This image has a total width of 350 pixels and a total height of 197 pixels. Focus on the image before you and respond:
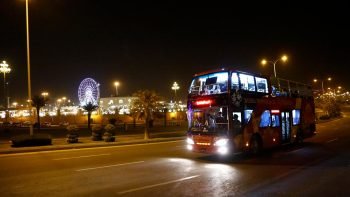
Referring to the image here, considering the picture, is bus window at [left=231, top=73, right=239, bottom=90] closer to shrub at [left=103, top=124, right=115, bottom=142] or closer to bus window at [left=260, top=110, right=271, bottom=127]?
bus window at [left=260, top=110, right=271, bottom=127]

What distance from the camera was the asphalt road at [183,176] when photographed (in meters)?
10.1

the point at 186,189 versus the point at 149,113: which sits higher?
the point at 149,113

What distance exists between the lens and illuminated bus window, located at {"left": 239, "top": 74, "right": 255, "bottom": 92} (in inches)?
695

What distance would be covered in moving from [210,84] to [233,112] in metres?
1.75

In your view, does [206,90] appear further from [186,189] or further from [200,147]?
[186,189]

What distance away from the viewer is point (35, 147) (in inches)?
952

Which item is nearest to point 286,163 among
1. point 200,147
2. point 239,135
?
point 239,135

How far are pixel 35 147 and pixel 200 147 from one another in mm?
12199

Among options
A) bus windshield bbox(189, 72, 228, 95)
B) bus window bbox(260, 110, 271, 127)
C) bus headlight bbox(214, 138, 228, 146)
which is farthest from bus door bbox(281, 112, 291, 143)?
bus headlight bbox(214, 138, 228, 146)

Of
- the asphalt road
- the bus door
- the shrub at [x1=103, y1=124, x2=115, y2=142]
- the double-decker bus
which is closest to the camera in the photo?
the asphalt road

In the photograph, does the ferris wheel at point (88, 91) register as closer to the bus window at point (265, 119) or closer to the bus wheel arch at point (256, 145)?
the bus window at point (265, 119)

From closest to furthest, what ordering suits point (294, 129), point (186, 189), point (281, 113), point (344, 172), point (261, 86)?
point (186, 189)
point (344, 172)
point (261, 86)
point (281, 113)
point (294, 129)

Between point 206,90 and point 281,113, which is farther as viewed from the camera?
point 281,113

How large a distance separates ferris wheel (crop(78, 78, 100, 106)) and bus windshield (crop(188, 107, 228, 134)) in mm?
51676
